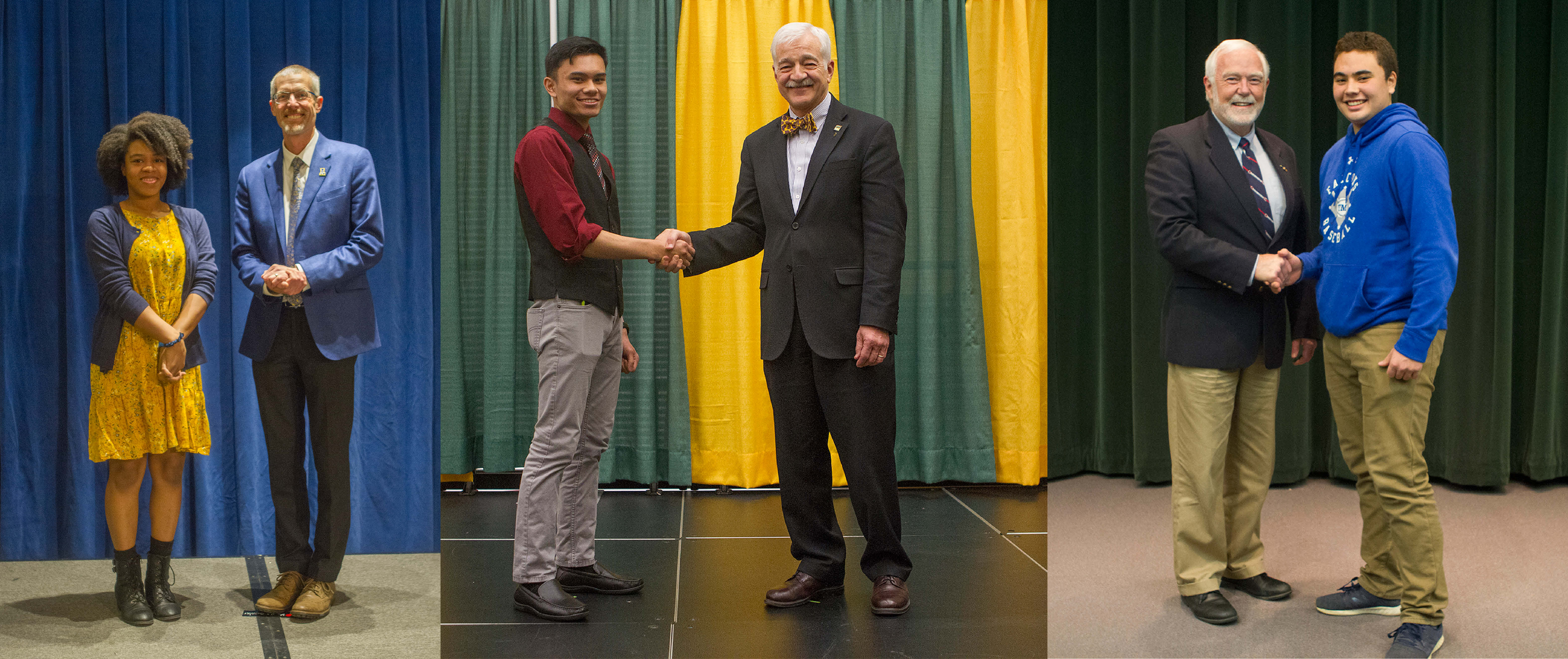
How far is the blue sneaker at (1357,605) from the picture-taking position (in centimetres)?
258

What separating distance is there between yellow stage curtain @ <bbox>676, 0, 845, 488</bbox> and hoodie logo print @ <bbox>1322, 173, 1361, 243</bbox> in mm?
1925

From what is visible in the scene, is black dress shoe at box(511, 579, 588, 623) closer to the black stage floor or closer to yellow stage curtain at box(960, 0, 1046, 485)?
the black stage floor

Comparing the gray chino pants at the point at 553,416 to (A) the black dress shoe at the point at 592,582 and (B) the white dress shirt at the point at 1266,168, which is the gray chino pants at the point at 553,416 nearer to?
(A) the black dress shoe at the point at 592,582

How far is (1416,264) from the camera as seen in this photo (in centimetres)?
232

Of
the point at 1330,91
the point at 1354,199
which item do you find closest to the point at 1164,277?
the point at 1330,91

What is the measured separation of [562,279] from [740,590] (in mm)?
920

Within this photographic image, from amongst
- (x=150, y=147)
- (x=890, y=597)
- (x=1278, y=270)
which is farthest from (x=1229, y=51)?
(x=150, y=147)

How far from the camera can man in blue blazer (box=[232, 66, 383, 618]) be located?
3.28ft

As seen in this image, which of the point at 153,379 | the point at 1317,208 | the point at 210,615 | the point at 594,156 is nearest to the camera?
the point at 153,379

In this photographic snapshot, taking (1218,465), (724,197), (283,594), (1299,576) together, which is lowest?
(1299,576)

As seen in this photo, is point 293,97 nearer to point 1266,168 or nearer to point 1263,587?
point 1266,168

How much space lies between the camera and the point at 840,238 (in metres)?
2.45

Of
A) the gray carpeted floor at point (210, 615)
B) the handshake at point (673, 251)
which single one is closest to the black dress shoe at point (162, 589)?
the gray carpeted floor at point (210, 615)

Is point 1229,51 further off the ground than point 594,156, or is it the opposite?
point 1229,51
